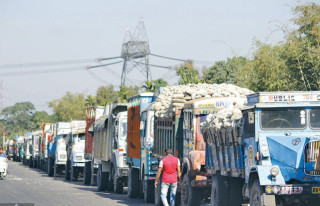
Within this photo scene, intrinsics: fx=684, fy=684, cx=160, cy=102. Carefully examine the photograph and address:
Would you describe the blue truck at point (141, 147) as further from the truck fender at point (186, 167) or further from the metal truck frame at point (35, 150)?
the metal truck frame at point (35, 150)

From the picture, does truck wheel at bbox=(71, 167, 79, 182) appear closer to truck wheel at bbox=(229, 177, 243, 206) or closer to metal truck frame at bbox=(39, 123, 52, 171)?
metal truck frame at bbox=(39, 123, 52, 171)

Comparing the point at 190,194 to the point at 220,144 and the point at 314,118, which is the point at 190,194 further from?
the point at 314,118

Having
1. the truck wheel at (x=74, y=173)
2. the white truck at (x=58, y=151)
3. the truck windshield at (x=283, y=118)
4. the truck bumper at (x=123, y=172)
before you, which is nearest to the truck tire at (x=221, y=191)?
the truck windshield at (x=283, y=118)

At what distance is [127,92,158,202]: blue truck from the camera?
21.5 meters

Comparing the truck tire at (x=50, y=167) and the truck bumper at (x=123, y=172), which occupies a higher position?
the truck tire at (x=50, y=167)

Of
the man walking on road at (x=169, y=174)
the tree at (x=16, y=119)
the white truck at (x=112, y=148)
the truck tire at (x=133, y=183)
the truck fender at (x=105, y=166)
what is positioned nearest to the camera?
the man walking on road at (x=169, y=174)

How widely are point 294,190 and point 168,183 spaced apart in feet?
15.9

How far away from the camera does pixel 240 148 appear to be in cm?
1398

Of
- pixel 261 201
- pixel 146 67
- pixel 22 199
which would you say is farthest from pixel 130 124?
pixel 146 67

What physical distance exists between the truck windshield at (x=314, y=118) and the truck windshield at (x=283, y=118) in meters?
0.14

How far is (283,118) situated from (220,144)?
251cm

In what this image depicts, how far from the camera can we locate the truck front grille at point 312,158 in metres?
12.6

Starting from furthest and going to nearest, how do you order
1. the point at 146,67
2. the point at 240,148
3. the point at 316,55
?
the point at 146,67
the point at 316,55
the point at 240,148

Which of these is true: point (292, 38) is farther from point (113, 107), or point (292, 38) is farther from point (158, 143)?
point (158, 143)
